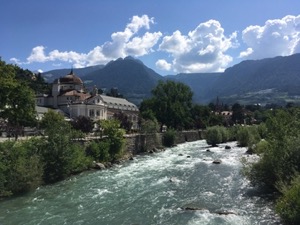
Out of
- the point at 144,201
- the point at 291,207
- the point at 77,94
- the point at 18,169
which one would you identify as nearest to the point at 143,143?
the point at 18,169

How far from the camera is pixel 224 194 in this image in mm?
28641

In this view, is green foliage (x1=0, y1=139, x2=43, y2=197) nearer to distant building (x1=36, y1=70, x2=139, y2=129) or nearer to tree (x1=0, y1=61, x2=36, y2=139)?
tree (x1=0, y1=61, x2=36, y2=139)

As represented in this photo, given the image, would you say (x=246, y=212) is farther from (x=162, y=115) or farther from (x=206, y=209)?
(x=162, y=115)

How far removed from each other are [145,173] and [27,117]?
22867 mm

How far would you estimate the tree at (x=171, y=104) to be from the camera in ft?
334

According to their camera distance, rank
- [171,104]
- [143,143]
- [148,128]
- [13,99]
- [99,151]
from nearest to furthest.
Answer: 1. [99,151]
2. [13,99]
3. [143,143]
4. [148,128]
5. [171,104]

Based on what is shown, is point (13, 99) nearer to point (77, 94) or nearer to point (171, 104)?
point (77, 94)

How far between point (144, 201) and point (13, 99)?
30.4m

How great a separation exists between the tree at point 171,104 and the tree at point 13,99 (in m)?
51.8

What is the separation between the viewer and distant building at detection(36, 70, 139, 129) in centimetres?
9650

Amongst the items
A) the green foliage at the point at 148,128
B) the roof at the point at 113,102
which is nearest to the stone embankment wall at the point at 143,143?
the green foliage at the point at 148,128

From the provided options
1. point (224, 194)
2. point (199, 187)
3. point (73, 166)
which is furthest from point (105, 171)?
point (224, 194)

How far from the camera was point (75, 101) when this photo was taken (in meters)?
99.9

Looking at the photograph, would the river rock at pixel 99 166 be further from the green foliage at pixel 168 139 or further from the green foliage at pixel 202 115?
the green foliage at pixel 202 115
